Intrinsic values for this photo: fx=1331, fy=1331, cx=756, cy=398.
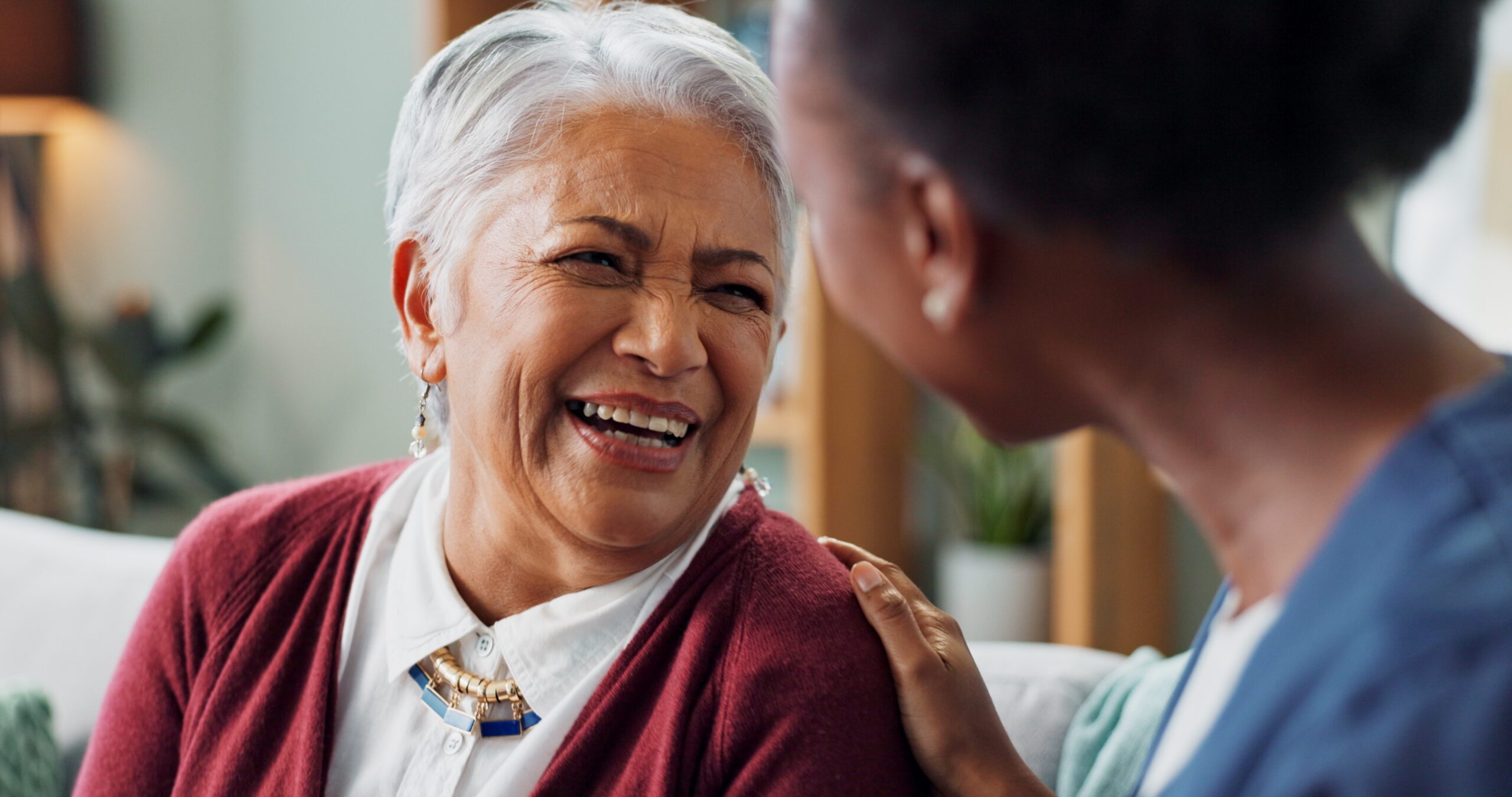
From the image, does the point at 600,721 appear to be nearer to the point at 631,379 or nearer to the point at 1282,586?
the point at 631,379

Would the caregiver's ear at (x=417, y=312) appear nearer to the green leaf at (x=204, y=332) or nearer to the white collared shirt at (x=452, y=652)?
the white collared shirt at (x=452, y=652)

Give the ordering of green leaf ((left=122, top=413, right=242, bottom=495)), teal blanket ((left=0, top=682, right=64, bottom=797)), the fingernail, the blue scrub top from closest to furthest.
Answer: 1. the blue scrub top
2. the fingernail
3. teal blanket ((left=0, top=682, right=64, bottom=797))
4. green leaf ((left=122, top=413, right=242, bottom=495))

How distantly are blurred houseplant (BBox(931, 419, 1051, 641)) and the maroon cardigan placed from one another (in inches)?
65.2

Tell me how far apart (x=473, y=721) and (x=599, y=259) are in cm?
45

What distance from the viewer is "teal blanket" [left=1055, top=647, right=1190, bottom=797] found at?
49.6 inches

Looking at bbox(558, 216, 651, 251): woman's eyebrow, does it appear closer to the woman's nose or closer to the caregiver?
the woman's nose

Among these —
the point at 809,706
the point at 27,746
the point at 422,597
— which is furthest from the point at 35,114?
the point at 809,706

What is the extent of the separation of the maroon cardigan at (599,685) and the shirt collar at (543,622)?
4 centimetres

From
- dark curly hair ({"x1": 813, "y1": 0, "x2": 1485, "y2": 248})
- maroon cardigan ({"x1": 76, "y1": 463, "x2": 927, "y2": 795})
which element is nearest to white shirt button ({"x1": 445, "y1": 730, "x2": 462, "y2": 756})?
maroon cardigan ({"x1": 76, "y1": 463, "x2": 927, "y2": 795})

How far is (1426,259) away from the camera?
2436 mm

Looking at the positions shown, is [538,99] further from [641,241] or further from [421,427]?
[421,427]

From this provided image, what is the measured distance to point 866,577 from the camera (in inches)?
45.9

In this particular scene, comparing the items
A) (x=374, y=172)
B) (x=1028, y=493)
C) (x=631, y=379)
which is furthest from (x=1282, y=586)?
(x=374, y=172)

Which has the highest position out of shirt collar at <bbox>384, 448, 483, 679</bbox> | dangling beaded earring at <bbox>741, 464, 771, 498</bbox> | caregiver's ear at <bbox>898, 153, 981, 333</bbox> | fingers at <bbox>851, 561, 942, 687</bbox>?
caregiver's ear at <bbox>898, 153, 981, 333</bbox>
